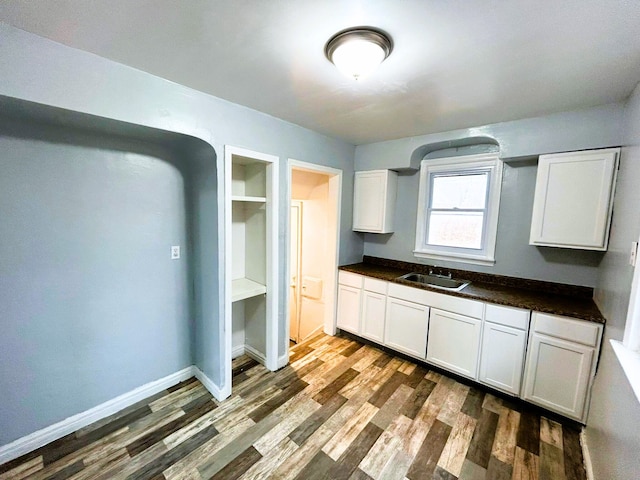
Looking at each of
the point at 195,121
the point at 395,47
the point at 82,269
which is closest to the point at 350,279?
the point at 195,121

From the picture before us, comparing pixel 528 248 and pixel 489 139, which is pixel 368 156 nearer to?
pixel 489 139

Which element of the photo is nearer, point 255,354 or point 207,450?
point 207,450

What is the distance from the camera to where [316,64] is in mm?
1500

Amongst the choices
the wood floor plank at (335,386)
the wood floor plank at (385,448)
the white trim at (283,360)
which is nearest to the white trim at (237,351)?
the white trim at (283,360)

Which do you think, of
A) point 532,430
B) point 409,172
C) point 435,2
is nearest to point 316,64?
point 435,2

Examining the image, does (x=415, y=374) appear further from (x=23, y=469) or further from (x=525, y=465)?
(x=23, y=469)

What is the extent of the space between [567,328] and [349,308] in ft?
6.58

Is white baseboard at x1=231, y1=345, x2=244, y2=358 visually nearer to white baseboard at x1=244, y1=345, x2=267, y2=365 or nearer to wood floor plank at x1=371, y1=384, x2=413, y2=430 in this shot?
white baseboard at x1=244, y1=345, x2=267, y2=365

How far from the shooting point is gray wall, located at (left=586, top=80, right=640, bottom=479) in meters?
1.16

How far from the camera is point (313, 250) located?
13.1 ft

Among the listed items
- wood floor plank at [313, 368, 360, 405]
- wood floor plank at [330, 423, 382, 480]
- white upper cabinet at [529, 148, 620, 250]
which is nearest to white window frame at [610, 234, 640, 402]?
white upper cabinet at [529, 148, 620, 250]

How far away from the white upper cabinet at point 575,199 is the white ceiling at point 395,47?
414 mm

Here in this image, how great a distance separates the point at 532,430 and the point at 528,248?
1.53 metres

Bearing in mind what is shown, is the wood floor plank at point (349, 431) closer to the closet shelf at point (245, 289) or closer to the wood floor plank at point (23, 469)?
the closet shelf at point (245, 289)
